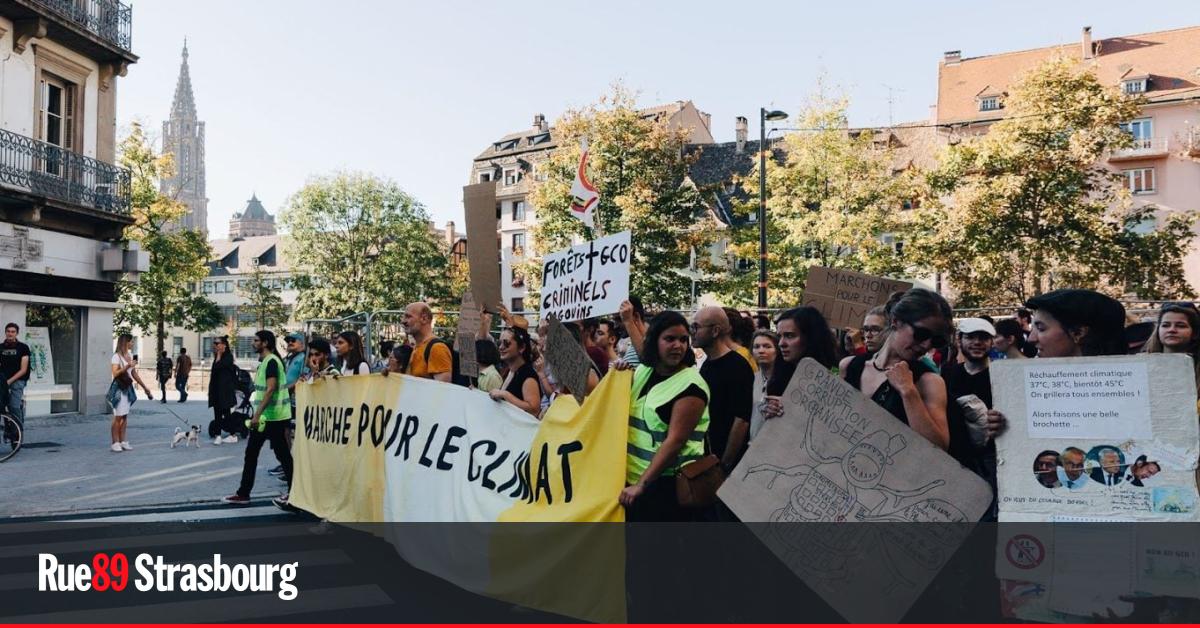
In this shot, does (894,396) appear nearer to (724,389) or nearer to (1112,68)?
(724,389)

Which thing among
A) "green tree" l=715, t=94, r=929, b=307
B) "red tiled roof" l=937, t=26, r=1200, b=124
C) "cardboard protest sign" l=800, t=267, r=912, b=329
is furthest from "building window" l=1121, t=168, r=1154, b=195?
"cardboard protest sign" l=800, t=267, r=912, b=329

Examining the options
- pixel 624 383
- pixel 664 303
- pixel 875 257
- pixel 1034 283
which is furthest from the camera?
pixel 664 303

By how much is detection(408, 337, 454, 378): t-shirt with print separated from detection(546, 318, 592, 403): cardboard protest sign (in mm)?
2368

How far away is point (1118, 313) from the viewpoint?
3811mm

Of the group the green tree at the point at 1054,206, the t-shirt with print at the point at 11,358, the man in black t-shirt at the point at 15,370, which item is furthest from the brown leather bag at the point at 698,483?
the green tree at the point at 1054,206

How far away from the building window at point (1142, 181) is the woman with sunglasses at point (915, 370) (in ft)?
161

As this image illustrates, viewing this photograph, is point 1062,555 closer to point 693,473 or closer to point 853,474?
point 853,474

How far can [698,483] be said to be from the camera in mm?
4488

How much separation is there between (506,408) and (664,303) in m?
31.0

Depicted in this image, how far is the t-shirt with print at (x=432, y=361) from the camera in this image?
7.94m

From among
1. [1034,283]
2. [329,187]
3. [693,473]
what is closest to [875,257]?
[1034,283]

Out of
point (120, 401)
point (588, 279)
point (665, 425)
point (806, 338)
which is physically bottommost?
point (120, 401)

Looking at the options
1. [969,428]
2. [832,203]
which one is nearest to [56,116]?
[969,428]

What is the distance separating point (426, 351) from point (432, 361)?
0.54ft
